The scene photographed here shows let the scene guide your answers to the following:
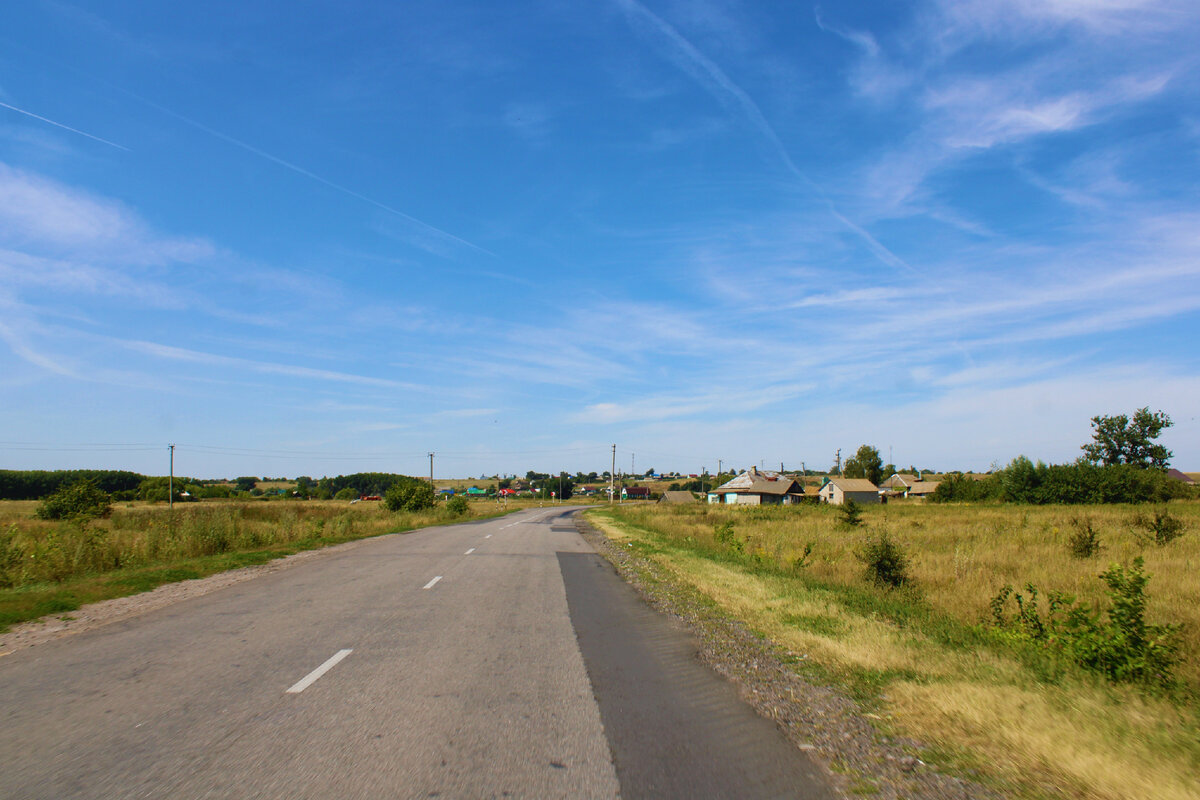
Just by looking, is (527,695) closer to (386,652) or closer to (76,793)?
(386,652)

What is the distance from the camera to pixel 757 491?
105 meters

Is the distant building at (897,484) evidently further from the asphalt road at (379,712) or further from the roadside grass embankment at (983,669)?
the asphalt road at (379,712)

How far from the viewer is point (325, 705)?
6090 millimetres

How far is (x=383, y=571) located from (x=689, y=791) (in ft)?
46.1

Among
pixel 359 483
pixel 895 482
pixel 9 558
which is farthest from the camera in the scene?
pixel 359 483

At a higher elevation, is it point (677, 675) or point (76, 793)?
point (76, 793)

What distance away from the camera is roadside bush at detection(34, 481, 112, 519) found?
3708 cm

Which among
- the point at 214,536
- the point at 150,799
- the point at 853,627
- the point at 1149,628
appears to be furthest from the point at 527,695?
the point at 214,536

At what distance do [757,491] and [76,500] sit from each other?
8534cm

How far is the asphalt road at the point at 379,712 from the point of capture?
14.8ft

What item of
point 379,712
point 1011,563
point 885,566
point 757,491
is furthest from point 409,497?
point 757,491

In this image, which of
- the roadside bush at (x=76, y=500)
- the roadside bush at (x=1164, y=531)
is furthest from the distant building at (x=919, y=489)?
the roadside bush at (x=76, y=500)

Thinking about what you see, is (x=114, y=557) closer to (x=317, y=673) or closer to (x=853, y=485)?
(x=317, y=673)

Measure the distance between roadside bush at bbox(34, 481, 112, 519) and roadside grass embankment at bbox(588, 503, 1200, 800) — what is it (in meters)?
34.0
